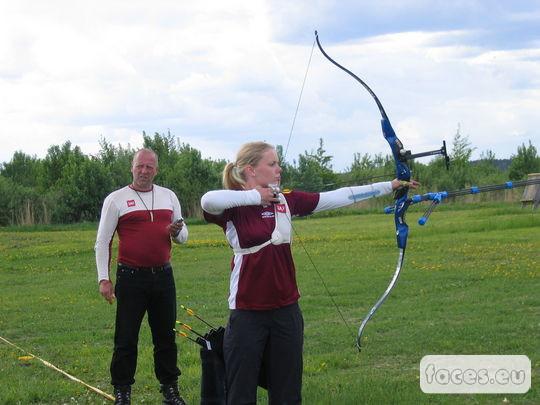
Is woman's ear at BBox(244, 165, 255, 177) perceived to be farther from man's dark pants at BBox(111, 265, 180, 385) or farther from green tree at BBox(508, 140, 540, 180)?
green tree at BBox(508, 140, 540, 180)

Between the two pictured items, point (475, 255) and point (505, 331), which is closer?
point (505, 331)

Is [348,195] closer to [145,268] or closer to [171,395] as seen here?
[145,268]

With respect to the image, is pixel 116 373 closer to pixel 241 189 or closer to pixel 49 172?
pixel 241 189

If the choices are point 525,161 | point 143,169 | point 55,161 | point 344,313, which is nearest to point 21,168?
point 55,161

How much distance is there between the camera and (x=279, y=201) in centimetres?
483

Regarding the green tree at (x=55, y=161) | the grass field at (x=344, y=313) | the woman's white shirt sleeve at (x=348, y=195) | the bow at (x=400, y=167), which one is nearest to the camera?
the woman's white shirt sleeve at (x=348, y=195)

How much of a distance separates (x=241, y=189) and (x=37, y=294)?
33.9 ft

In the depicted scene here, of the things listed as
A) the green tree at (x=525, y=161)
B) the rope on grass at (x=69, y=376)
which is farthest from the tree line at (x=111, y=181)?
the rope on grass at (x=69, y=376)

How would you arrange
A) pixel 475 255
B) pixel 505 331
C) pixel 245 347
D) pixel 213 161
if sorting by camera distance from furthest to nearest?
1. pixel 213 161
2. pixel 475 255
3. pixel 505 331
4. pixel 245 347

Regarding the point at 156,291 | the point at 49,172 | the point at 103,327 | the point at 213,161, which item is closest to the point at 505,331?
the point at 156,291

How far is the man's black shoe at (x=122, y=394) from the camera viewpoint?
6422mm

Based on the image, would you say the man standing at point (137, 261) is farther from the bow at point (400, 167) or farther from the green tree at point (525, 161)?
the green tree at point (525, 161)
